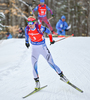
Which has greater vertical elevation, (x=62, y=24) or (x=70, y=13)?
(x=70, y=13)

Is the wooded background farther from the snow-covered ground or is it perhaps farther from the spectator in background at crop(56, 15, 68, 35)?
the snow-covered ground

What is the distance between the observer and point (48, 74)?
594 centimetres

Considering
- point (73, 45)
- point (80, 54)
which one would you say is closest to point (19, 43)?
point (73, 45)

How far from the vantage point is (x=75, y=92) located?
4250 mm

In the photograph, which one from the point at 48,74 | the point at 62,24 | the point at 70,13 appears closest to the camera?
the point at 48,74

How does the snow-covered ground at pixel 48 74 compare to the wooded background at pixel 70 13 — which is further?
the wooded background at pixel 70 13

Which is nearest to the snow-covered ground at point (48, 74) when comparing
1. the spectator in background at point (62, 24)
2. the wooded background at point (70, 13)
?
the spectator in background at point (62, 24)

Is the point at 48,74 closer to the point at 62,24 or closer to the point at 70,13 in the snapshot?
the point at 62,24

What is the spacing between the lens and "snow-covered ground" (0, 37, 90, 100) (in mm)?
4270

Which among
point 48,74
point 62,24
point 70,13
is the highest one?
point 70,13

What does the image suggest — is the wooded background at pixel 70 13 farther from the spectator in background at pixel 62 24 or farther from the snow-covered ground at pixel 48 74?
the snow-covered ground at pixel 48 74

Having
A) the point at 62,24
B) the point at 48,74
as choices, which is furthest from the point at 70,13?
the point at 48,74

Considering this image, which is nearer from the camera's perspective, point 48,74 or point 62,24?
point 48,74

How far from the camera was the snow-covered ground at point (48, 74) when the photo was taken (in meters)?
4.27
